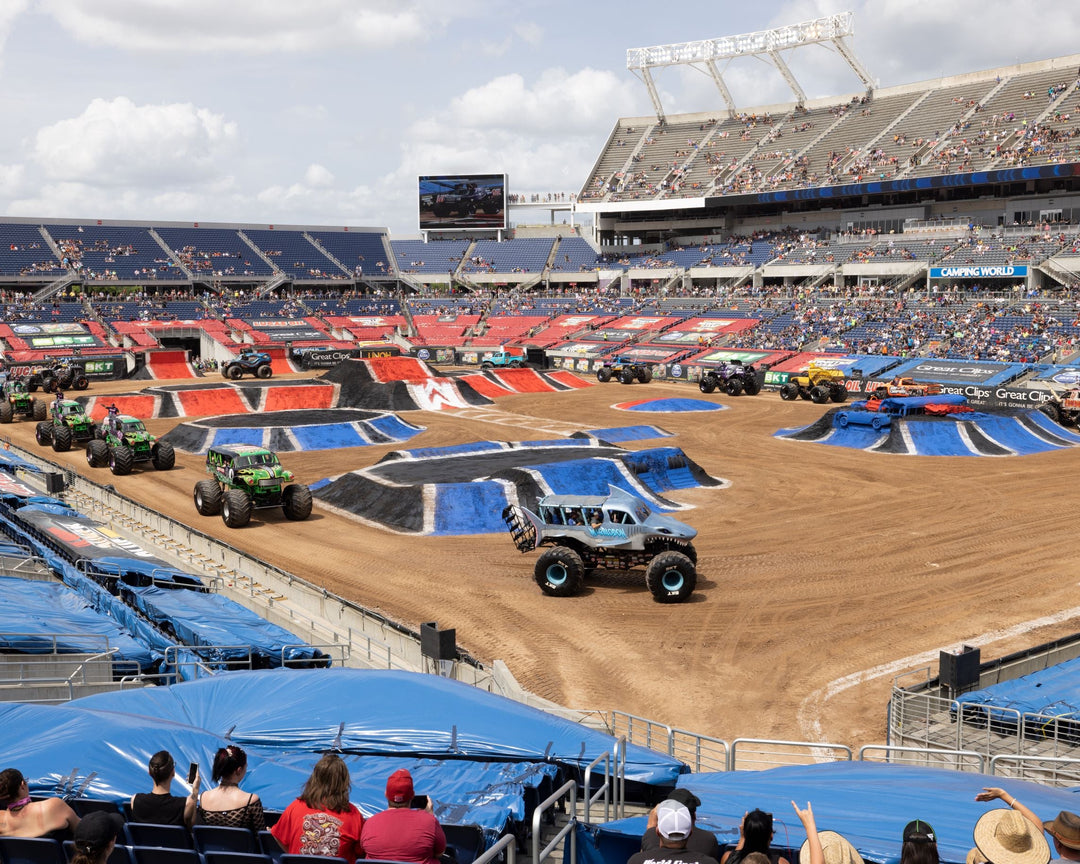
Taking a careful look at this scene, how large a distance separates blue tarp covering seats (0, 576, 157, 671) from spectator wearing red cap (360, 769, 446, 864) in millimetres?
7769

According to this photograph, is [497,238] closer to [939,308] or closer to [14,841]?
[939,308]

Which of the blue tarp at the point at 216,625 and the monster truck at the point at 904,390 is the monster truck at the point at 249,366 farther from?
the blue tarp at the point at 216,625

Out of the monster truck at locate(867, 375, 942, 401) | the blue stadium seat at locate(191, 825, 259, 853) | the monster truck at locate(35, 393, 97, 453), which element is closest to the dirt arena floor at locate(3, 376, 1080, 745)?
the monster truck at locate(35, 393, 97, 453)

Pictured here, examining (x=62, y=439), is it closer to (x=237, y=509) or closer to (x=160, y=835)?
(x=237, y=509)

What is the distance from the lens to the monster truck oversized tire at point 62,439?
3688 cm

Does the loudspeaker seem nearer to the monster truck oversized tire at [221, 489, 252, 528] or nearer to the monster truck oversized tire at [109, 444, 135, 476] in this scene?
the monster truck oversized tire at [221, 489, 252, 528]

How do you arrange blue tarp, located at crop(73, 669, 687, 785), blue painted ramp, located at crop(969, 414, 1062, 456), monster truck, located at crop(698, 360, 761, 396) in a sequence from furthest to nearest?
1. monster truck, located at crop(698, 360, 761, 396)
2. blue painted ramp, located at crop(969, 414, 1062, 456)
3. blue tarp, located at crop(73, 669, 687, 785)

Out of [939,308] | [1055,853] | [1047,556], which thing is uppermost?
[939,308]

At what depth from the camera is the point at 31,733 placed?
857 centimetres

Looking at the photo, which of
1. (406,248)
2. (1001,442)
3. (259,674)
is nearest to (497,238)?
(406,248)

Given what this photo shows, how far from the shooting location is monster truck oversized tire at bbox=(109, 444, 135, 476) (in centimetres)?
3198

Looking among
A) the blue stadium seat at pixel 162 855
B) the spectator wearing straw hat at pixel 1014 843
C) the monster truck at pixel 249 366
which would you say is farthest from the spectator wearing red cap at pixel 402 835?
the monster truck at pixel 249 366

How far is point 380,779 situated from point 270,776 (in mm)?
906

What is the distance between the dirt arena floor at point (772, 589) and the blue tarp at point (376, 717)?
5.04 meters
